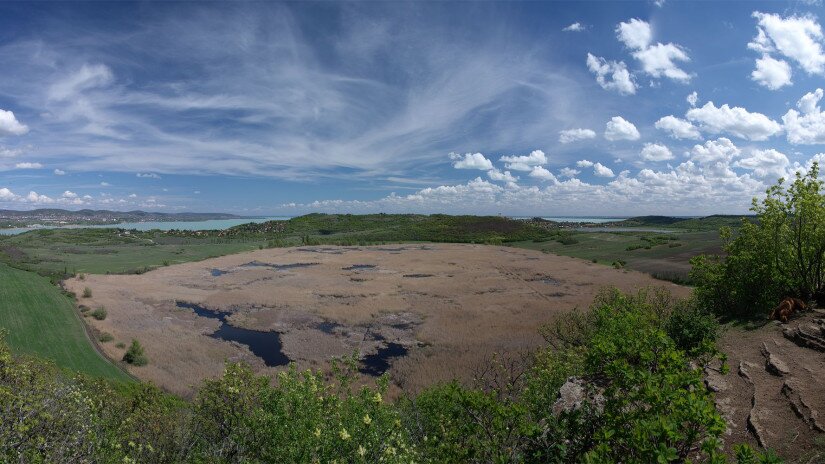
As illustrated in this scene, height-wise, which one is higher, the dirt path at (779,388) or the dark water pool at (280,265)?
the dirt path at (779,388)

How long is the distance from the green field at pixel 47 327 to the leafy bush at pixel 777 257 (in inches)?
1946

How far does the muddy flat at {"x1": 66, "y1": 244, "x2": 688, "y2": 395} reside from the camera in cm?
4094

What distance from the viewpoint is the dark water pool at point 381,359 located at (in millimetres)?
38906

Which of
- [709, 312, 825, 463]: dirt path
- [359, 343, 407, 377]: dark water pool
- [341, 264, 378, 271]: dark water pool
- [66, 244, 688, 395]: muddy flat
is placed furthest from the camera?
[341, 264, 378, 271]: dark water pool

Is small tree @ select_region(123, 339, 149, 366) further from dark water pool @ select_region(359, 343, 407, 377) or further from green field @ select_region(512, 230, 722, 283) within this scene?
green field @ select_region(512, 230, 722, 283)

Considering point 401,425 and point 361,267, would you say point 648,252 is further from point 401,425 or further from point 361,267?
point 401,425

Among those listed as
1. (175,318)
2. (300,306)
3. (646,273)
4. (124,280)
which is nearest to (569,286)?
(646,273)

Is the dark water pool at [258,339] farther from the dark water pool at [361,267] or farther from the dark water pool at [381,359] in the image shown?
the dark water pool at [361,267]

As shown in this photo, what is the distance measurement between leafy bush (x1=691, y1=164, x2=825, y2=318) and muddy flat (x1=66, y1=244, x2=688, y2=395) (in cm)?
1981

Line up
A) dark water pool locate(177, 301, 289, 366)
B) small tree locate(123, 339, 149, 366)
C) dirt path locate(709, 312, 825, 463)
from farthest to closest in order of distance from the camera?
dark water pool locate(177, 301, 289, 366) → small tree locate(123, 339, 149, 366) → dirt path locate(709, 312, 825, 463)

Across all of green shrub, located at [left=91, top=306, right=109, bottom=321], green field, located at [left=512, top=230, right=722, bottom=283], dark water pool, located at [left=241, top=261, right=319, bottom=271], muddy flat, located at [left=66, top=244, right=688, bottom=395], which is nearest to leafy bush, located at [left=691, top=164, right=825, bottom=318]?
muddy flat, located at [left=66, top=244, right=688, bottom=395]

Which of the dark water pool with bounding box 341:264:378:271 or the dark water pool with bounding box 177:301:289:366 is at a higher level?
the dark water pool with bounding box 341:264:378:271

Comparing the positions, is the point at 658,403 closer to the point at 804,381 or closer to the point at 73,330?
the point at 804,381

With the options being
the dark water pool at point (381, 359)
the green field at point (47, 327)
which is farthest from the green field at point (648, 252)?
the green field at point (47, 327)
